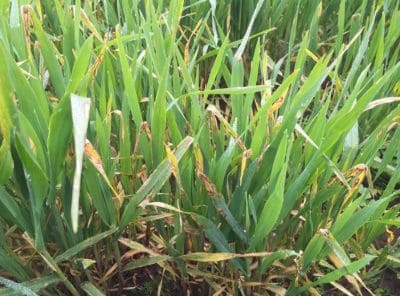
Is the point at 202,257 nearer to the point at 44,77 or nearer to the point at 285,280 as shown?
the point at 285,280

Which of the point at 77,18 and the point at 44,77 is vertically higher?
the point at 77,18

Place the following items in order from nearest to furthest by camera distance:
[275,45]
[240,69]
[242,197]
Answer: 1. [242,197]
2. [240,69]
3. [275,45]

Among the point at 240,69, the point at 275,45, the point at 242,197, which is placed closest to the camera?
the point at 242,197

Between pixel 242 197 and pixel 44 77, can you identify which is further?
pixel 44 77

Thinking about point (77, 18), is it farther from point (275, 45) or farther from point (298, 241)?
point (275, 45)

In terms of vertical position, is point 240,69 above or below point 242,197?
above

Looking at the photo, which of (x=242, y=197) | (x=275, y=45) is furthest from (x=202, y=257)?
(x=275, y=45)

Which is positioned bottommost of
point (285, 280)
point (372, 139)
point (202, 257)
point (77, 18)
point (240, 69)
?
point (285, 280)

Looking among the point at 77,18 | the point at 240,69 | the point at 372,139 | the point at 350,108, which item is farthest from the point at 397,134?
the point at 77,18

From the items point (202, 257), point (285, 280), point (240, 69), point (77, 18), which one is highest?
point (77, 18)
